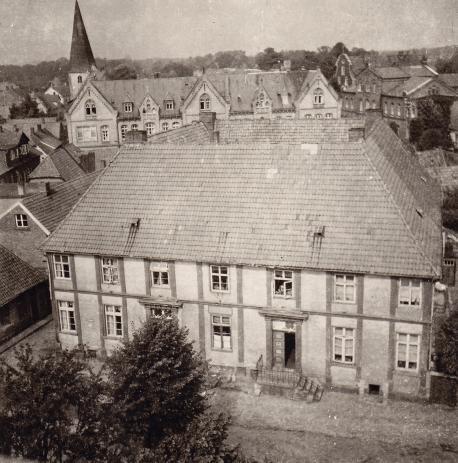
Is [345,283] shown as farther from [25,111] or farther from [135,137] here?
[25,111]

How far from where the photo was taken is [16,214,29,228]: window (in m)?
41.1

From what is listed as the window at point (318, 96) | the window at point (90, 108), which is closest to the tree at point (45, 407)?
the window at point (318, 96)

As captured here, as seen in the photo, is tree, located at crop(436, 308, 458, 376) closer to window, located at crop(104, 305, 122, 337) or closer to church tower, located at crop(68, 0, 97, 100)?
window, located at crop(104, 305, 122, 337)

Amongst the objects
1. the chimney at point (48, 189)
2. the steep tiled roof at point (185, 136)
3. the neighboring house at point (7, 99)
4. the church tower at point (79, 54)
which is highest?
the church tower at point (79, 54)

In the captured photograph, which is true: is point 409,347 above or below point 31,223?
below

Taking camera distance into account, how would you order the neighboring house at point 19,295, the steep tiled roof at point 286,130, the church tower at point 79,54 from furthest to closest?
the church tower at point 79,54 < the steep tiled roof at point 286,130 < the neighboring house at point 19,295

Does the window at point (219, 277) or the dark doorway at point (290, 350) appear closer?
the window at point (219, 277)

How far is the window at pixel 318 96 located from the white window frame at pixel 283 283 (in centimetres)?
5647

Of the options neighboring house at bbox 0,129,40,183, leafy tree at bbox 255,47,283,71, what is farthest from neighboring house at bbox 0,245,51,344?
leafy tree at bbox 255,47,283,71

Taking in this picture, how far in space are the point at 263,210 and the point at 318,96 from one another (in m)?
54.6

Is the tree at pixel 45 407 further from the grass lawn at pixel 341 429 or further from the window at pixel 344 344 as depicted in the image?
the window at pixel 344 344

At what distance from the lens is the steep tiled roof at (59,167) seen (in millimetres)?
55188

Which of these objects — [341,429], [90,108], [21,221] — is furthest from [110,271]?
[90,108]

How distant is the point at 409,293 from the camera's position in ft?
94.0
